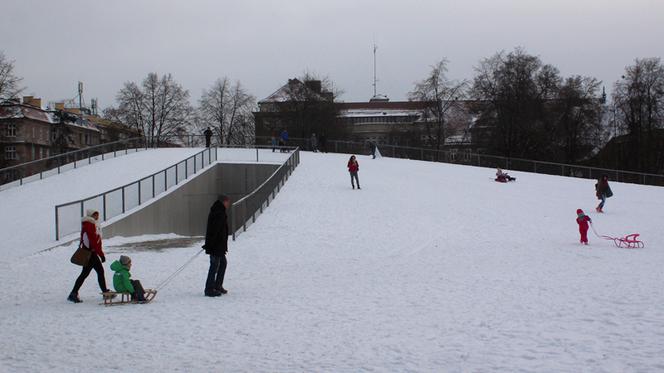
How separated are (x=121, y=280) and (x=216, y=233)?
155cm

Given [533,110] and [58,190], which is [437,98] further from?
[58,190]

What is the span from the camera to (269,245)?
16.9 m

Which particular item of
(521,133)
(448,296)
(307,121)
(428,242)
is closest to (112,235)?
(428,242)

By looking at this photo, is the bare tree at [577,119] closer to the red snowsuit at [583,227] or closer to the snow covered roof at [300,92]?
the snow covered roof at [300,92]

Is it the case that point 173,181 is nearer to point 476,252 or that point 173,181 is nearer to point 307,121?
point 476,252

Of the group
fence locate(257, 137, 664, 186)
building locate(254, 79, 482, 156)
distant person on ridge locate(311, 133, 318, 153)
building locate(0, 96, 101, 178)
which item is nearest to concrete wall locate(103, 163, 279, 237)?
distant person on ridge locate(311, 133, 318, 153)

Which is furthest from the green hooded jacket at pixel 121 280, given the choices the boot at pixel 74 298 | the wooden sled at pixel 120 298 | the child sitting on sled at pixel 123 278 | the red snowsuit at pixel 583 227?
the red snowsuit at pixel 583 227

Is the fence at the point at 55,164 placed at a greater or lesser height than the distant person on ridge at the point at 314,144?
lesser

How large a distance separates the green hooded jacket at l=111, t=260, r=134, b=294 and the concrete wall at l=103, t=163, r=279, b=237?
10158mm

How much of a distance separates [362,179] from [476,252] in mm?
15476

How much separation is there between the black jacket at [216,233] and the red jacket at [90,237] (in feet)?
5.22

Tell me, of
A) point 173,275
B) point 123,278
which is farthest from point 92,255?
point 173,275

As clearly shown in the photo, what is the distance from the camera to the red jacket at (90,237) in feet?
32.2

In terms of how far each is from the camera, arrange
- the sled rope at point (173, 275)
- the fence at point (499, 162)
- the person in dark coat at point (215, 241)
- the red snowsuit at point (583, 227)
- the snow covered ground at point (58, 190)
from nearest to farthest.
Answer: the person in dark coat at point (215, 241), the sled rope at point (173, 275), the red snowsuit at point (583, 227), the snow covered ground at point (58, 190), the fence at point (499, 162)
